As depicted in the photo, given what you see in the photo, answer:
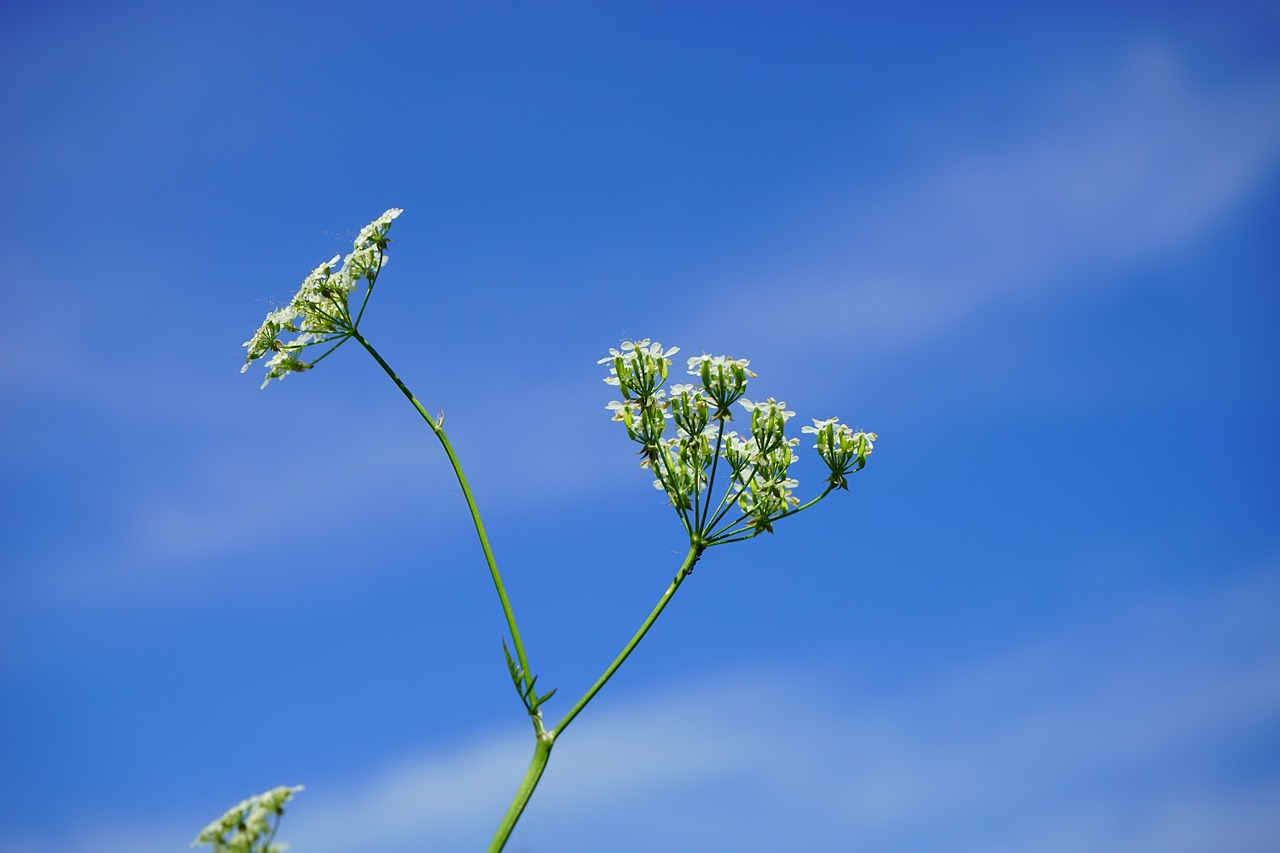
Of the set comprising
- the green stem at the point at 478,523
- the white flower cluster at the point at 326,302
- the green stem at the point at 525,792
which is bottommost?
the green stem at the point at 525,792

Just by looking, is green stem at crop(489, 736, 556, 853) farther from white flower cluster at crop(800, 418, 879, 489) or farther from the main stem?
white flower cluster at crop(800, 418, 879, 489)

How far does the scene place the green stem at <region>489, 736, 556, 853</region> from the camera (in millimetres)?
4652

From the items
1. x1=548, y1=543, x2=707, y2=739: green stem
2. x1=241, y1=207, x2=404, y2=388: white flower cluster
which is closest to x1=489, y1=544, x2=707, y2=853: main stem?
x1=548, y1=543, x2=707, y2=739: green stem

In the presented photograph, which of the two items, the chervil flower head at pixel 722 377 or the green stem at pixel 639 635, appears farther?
the chervil flower head at pixel 722 377

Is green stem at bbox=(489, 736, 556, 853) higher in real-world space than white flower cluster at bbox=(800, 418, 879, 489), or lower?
lower

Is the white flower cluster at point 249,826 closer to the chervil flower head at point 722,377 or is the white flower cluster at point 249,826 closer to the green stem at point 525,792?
the green stem at point 525,792

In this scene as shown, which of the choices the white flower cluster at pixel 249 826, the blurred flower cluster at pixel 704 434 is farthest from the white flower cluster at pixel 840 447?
the white flower cluster at pixel 249 826

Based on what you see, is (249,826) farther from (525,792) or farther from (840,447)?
(840,447)

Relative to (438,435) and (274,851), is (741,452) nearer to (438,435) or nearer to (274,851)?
(438,435)

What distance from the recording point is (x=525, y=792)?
4.90 metres

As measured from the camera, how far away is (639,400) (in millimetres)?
7285

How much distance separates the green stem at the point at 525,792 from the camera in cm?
465

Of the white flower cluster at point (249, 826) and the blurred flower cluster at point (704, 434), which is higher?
the blurred flower cluster at point (704, 434)

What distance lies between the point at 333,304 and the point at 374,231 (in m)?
0.66
